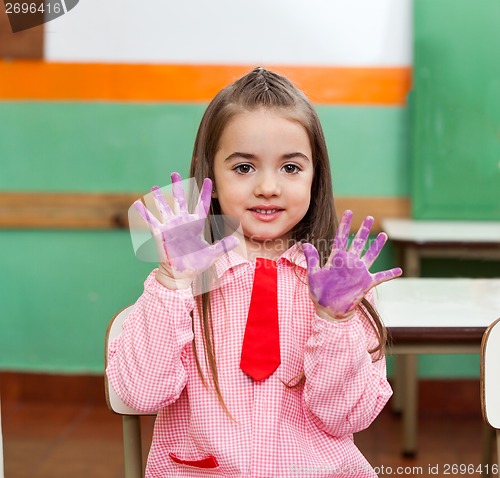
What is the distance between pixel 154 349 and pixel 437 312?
0.65 meters

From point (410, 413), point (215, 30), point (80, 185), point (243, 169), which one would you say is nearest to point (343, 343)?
point (243, 169)

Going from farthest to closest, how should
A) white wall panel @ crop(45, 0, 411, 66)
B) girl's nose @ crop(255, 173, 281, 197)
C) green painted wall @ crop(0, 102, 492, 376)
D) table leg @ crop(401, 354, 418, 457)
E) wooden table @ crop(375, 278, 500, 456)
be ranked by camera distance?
table leg @ crop(401, 354, 418, 457) < green painted wall @ crop(0, 102, 492, 376) < white wall panel @ crop(45, 0, 411, 66) < wooden table @ crop(375, 278, 500, 456) < girl's nose @ crop(255, 173, 281, 197)

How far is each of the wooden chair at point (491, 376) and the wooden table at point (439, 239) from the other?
680mm

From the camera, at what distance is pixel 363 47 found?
5.15 ft

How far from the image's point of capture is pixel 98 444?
1.80 metres

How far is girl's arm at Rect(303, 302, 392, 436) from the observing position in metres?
0.93

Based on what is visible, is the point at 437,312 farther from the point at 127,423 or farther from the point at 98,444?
the point at 98,444

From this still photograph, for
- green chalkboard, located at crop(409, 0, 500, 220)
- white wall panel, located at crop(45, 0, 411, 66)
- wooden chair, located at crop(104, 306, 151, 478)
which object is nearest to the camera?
wooden chair, located at crop(104, 306, 151, 478)

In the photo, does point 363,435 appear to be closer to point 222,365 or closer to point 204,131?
point 222,365

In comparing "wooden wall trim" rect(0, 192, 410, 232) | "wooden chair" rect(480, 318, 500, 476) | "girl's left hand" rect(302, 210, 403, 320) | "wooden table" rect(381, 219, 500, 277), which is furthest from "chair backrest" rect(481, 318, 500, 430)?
"wooden wall trim" rect(0, 192, 410, 232)

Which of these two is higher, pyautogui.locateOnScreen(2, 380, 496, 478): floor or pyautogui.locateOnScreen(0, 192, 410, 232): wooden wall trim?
pyautogui.locateOnScreen(0, 192, 410, 232): wooden wall trim

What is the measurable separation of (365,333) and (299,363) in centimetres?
11

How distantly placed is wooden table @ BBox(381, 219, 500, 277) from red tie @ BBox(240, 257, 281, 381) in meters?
0.79

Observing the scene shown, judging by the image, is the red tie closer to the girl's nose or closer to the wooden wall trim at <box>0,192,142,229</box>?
the girl's nose
